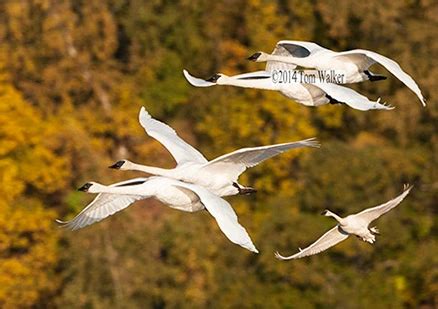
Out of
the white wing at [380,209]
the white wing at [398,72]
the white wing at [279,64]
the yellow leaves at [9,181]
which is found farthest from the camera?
the yellow leaves at [9,181]

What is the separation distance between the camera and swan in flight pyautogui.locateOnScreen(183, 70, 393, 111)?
20.5 metres

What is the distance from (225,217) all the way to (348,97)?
2.35m

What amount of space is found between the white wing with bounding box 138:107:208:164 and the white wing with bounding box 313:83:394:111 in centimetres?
208

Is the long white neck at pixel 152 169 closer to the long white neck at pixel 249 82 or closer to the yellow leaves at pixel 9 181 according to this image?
the long white neck at pixel 249 82

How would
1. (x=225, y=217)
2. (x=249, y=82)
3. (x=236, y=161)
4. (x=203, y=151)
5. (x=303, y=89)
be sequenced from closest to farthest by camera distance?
(x=225, y=217)
(x=236, y=161)
(x=303, y=89)
(x=249, y=82)
(x=203, y=151)

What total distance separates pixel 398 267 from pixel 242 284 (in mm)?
3700

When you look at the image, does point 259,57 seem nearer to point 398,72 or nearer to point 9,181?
point 398,72

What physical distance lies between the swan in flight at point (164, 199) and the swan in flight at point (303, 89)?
134cm

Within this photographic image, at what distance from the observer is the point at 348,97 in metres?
20.5

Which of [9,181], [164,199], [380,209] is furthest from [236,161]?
[9,181]

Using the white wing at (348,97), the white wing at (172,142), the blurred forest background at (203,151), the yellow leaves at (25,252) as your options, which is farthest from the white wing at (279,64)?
the yellow leaves at (25,252)

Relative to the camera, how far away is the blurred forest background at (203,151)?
125 feet

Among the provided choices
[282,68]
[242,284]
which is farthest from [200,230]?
[282,68]

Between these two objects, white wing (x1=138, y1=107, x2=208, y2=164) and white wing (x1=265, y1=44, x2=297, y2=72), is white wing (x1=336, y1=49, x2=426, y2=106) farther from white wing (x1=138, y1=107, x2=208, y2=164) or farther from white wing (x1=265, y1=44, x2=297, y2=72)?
white wing (x1=138, y1=107, x2=208, y2=164)
